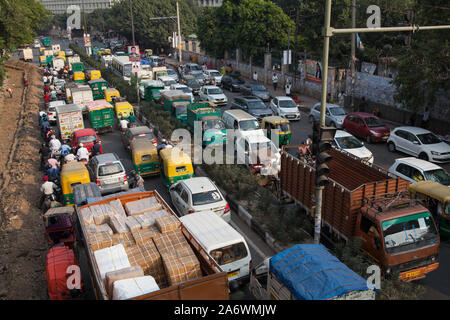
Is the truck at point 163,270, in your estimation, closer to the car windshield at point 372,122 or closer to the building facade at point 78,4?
the car windshield at point 372,122

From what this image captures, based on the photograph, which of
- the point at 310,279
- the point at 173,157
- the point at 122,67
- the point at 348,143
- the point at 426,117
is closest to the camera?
the point at 310,279

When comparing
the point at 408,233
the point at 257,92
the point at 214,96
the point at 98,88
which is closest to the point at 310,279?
the point at 408,233

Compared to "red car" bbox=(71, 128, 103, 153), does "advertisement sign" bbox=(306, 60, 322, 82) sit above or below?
above

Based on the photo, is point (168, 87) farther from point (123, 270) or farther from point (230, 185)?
point (123, 270)

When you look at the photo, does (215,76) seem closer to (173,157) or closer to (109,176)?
(173,157)

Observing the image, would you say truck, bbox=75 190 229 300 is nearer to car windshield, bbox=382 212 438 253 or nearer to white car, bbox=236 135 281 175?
car windshield, bbox=382 212 438 253

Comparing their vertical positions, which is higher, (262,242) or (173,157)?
(173,157)

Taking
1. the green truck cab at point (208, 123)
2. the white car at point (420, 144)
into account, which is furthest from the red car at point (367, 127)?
the green truck cab at point (208, 123)

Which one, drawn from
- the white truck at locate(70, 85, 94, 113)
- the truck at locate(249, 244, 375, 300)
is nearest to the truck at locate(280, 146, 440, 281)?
the truck at locate(249, 244, 375, 300)
